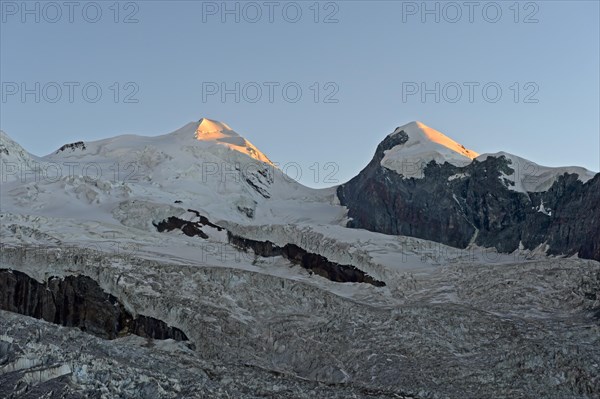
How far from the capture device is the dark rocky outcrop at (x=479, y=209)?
96125mm

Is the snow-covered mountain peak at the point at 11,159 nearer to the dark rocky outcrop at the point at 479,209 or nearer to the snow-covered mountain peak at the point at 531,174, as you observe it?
the dark rocky outcrop at the point at 479,209

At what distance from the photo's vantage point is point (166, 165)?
136 metres

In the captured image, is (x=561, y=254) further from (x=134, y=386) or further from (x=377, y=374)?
(x=134, y=386)

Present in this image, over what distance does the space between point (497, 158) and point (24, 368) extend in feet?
271

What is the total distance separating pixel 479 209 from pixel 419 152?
53.6 ft

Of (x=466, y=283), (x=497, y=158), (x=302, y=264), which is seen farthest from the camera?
(x=497, y=158)

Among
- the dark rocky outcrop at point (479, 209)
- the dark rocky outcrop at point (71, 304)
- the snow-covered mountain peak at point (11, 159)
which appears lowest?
the dark rocky outcrop at point (71, 304)

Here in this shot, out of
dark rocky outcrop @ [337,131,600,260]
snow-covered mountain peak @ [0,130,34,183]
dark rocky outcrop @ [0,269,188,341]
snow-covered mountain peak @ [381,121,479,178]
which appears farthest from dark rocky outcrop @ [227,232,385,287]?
snow-covered mountain peak @ [0,130,34,183]

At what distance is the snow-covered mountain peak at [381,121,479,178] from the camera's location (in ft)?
388

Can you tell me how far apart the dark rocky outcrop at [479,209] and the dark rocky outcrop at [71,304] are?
4807 centimetres

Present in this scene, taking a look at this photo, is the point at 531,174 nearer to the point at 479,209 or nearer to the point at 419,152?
the point at 479,209

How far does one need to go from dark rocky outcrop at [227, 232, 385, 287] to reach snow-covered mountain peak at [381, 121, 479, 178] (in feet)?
95.6

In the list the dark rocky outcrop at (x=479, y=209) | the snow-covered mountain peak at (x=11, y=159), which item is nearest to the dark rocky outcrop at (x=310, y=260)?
the dark rocky outcrop at (x=479, y=209)

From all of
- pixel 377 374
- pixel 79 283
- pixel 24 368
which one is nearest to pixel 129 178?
pixel 79 283
